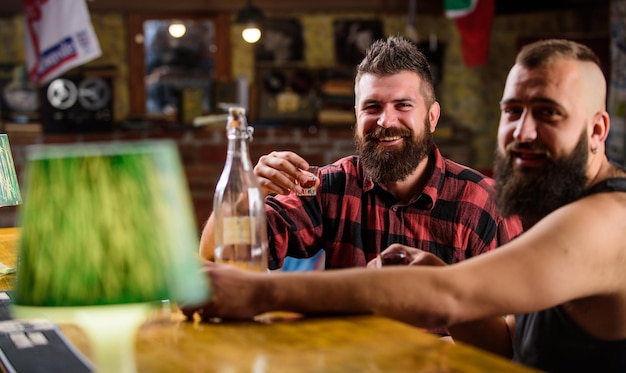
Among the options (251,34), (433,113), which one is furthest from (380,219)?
(251,34)

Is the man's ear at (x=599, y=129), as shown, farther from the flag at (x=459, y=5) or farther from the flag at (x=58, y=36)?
the flag at (x=459, y=5)

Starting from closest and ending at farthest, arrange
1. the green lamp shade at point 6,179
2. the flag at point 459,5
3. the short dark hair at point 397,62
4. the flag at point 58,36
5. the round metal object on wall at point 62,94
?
the green lamp shade at point 6,179 < the short dark hair at point 397,62 < the flag at point 58,36 < the flag at point 459,5 < the round metal object on wall at point 62,94

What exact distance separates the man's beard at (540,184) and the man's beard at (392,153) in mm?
706

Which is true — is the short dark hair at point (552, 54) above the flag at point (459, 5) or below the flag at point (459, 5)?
below

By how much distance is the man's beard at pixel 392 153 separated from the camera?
8.55 ft

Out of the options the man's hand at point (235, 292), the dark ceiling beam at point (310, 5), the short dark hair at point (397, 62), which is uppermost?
the dark ceiling beam at point (310, 5)

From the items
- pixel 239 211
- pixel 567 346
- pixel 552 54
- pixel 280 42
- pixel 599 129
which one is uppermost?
pixel 280 42

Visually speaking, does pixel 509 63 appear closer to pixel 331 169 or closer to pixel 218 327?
pixel 331 169

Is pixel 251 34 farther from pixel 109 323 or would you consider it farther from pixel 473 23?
pixel 109 323

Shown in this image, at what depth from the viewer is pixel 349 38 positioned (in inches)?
276

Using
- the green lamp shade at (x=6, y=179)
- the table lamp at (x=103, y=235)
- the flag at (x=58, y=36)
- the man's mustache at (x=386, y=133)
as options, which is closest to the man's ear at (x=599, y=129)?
the man's mustache at (x=386, y=133)

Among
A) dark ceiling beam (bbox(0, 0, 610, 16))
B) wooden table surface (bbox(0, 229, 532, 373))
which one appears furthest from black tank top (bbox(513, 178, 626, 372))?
dark ceiling beam (bbox(0, 0, 610, 16))

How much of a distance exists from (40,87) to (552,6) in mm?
3833

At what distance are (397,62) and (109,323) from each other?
1.82 m
